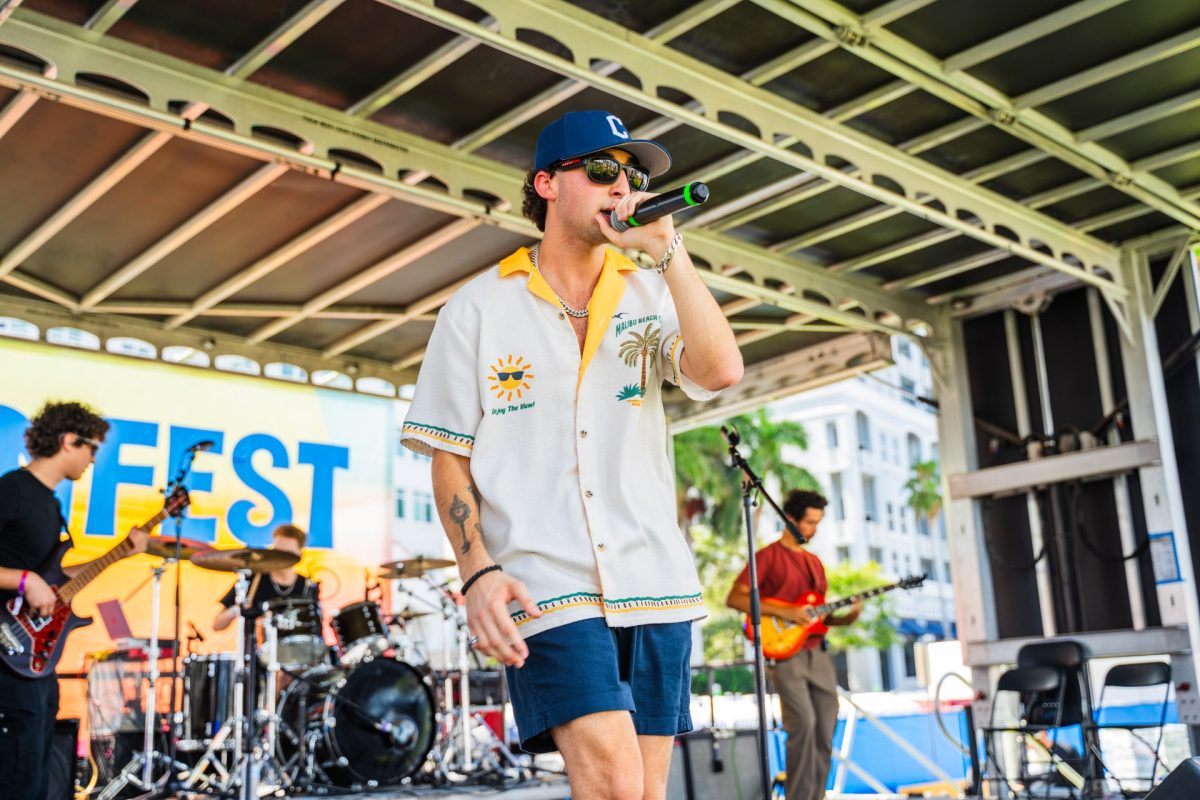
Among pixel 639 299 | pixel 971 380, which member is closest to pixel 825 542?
pixel 971 380

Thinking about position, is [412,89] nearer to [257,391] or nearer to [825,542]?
[257,391]

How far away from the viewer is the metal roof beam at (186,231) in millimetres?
8727

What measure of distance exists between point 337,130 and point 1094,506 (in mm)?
7439

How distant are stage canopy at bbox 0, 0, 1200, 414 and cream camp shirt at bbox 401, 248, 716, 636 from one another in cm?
399

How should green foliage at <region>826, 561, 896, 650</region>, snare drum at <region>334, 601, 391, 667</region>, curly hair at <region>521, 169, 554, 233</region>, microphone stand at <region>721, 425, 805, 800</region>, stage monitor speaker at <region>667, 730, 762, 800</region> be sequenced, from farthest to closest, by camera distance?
green foliage at <region>826, 561, 896, 650</region>
snare drum at <region>334, 601, 391, 667</region>
stage monitor speaker at <region>667, 730, 762, 800</region>
microphone stand at <region>721, 425, 805, 800</region>
curly hair at <region>521, 169, 554, 233</region>

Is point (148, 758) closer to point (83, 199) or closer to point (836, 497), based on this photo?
point (83, 199)

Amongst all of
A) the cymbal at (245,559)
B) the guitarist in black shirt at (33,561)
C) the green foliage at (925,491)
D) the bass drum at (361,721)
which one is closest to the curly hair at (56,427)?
the guitarist in black shirt at (33,561)

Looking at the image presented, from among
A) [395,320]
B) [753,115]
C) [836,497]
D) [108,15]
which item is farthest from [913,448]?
[108,15]

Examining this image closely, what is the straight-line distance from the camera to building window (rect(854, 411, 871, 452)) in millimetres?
57269

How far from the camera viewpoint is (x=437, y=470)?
90.7 inches

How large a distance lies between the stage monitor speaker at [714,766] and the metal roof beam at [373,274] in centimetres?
441

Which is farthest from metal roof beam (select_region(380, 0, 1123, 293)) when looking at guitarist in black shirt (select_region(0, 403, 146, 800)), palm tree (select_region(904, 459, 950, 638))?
palm tree (select_region(904, 459, 950, 638))

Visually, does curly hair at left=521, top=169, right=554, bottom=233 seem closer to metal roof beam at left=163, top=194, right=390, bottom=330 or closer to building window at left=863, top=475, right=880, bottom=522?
metal roof beam at left=163, top=194, right=390, bottom=330

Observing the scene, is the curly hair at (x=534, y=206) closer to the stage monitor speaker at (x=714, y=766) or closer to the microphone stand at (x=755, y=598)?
the microphone stand at (x=755, y=598)
